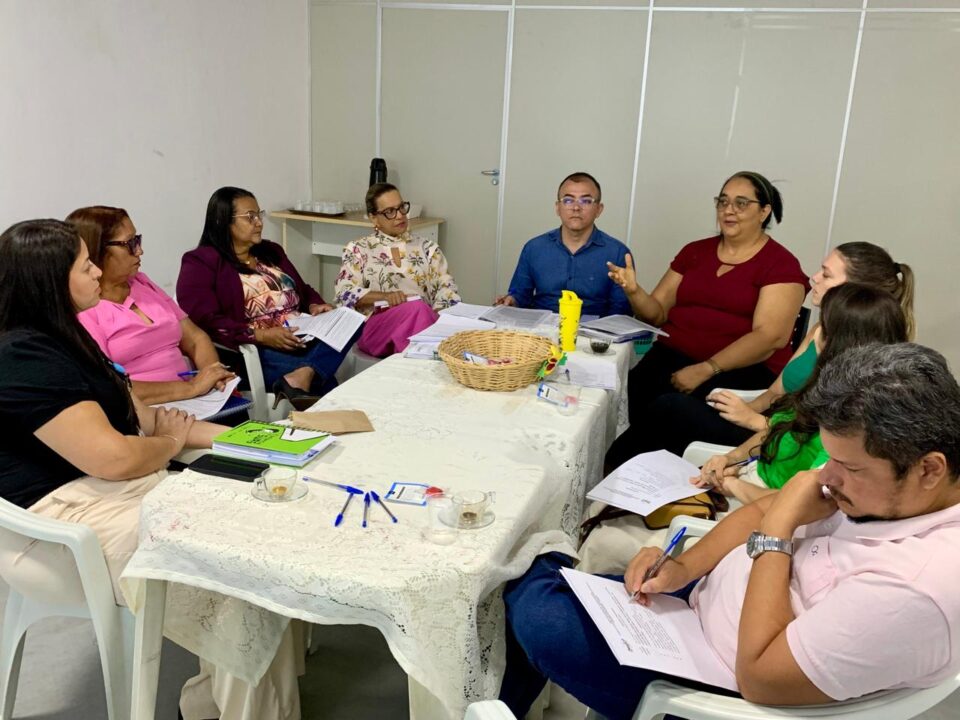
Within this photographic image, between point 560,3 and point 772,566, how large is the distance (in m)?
4.20

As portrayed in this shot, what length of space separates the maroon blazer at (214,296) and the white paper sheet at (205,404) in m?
0.47

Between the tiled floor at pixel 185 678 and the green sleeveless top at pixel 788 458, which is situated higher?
the green sleeveless top at pixel 788 458

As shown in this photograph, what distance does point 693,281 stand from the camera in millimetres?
3049

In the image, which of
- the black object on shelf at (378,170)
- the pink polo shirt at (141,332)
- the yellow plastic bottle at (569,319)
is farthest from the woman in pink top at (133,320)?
the black object on shelf at (378,170)

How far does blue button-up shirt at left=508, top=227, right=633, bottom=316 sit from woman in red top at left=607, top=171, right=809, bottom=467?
0.23 meters

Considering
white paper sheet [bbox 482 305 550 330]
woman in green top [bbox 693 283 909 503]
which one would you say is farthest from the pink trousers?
woman in green top [bbox 693 283 909 503]

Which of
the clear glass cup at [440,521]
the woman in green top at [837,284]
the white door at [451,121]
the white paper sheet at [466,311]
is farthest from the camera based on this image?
the white door at [451,121]

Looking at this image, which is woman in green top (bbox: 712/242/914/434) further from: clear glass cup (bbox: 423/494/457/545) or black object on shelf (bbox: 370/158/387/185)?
black object on shelf (bbox: 370/158/387/185)

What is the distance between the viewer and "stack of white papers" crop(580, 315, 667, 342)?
2.70 meters

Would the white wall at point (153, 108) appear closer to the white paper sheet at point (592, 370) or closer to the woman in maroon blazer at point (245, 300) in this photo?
the woman in maroon blazer at point (245, 300)

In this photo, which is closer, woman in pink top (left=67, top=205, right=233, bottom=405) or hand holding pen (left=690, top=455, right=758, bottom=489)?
hand holding pen (left=690, top=455, right=758, bottom=489)

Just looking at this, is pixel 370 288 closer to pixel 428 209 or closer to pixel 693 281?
pixel 693 281

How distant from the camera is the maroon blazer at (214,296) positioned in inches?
114

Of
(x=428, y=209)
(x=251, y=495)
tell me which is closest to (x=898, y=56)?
(x=428, y=209)
